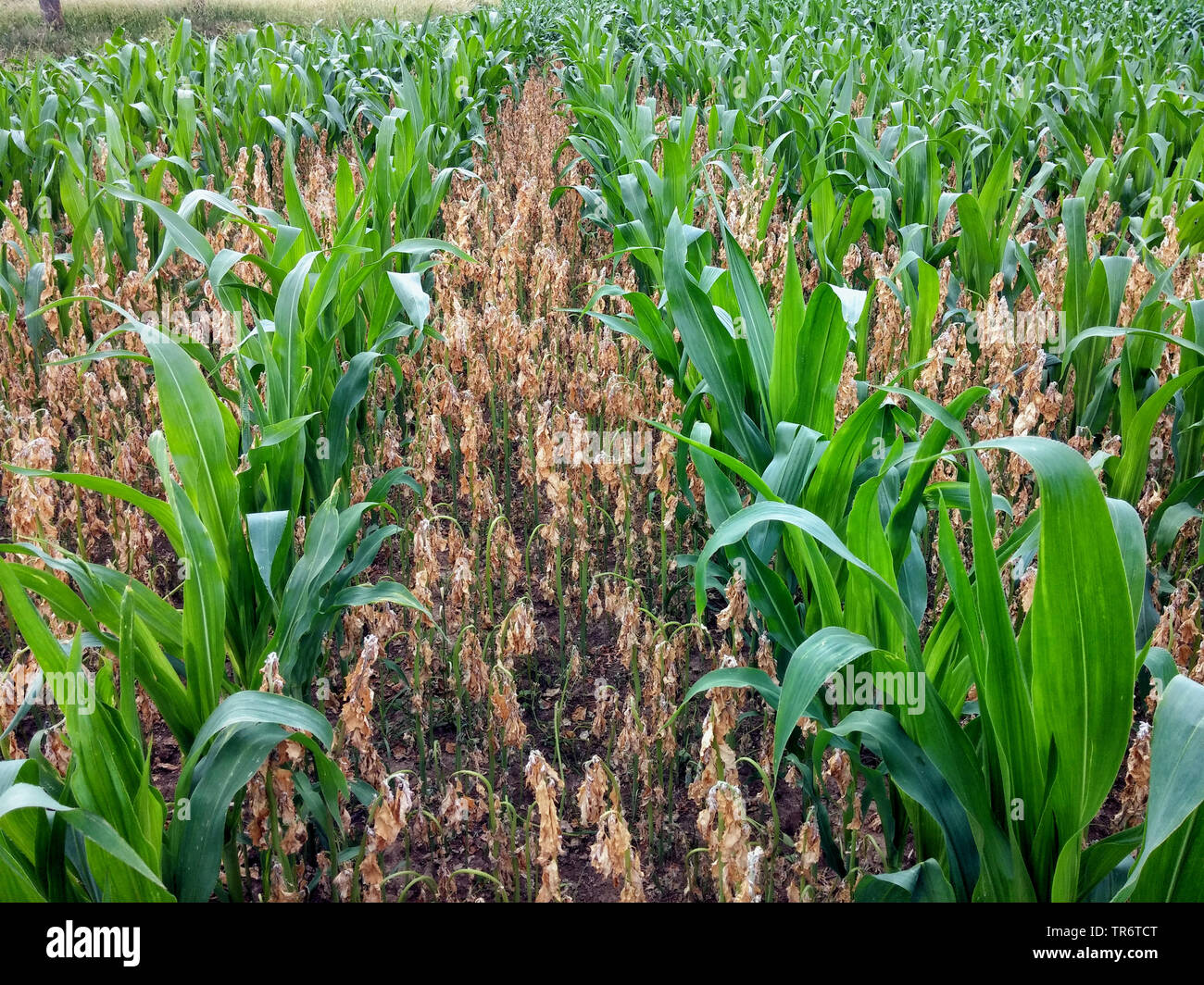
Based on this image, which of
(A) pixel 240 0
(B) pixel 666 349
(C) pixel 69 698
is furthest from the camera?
(A) pixel 240 0

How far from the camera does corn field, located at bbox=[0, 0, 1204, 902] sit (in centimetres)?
126

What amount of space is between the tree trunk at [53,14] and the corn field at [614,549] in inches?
641

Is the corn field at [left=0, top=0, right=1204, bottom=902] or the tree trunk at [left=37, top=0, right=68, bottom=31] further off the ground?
the tree trunk at [left=37, top=0, right=68, bottom=31]

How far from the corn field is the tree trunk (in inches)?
641

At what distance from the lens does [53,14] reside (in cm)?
1766

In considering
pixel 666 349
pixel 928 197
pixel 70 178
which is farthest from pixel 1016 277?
pixel 70 178

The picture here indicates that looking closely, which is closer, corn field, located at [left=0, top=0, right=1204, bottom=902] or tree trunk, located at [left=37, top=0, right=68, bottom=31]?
corn field, located at [left=0, top=0, right=1204, bottom=902]

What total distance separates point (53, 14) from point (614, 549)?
20.0 meters

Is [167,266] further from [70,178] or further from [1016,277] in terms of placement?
[1016,277]

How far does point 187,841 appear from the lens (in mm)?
1347

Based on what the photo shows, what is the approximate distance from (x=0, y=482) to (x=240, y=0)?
81.4ft

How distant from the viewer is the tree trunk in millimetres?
17516

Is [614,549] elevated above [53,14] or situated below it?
below
